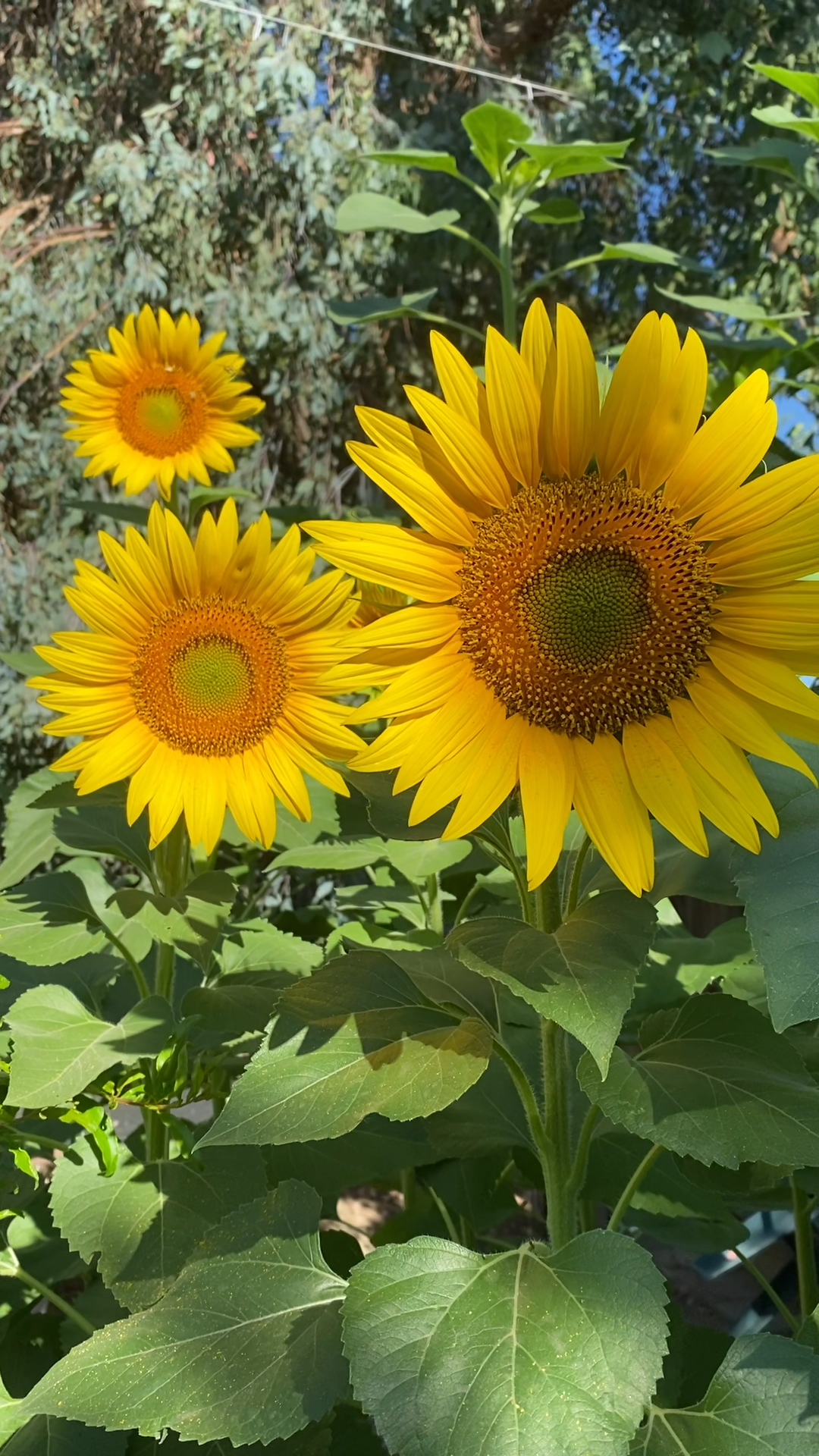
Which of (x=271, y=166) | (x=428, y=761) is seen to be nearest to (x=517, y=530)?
(x=428, y=761)

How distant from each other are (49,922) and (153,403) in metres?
0.78

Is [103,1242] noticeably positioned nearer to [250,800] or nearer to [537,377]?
[250,800]

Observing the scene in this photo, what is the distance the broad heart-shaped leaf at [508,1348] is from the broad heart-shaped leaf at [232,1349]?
0.09 metres

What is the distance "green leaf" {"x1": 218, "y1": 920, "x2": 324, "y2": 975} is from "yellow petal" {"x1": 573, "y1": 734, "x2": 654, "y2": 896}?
48 centimetres

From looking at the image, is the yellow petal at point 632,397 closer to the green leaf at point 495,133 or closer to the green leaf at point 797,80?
the green leaf at point 797,80

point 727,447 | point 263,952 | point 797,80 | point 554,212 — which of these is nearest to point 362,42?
point 554,212

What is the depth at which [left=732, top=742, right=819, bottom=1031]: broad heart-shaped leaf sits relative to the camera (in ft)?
1.78

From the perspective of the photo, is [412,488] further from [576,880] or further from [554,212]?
[554,212]

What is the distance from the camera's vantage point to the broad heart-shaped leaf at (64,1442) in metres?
0.83

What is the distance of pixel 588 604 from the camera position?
0.68 metres

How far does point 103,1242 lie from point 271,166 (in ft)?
Result: 9.03

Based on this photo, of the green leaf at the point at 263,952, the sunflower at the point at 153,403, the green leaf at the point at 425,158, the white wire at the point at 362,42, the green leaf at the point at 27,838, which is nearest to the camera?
the green leaf at the point at 263,952

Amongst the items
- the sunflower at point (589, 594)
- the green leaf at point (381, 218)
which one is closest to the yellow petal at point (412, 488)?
the sunflower at point (589, 594)

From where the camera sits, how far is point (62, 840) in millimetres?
1110
